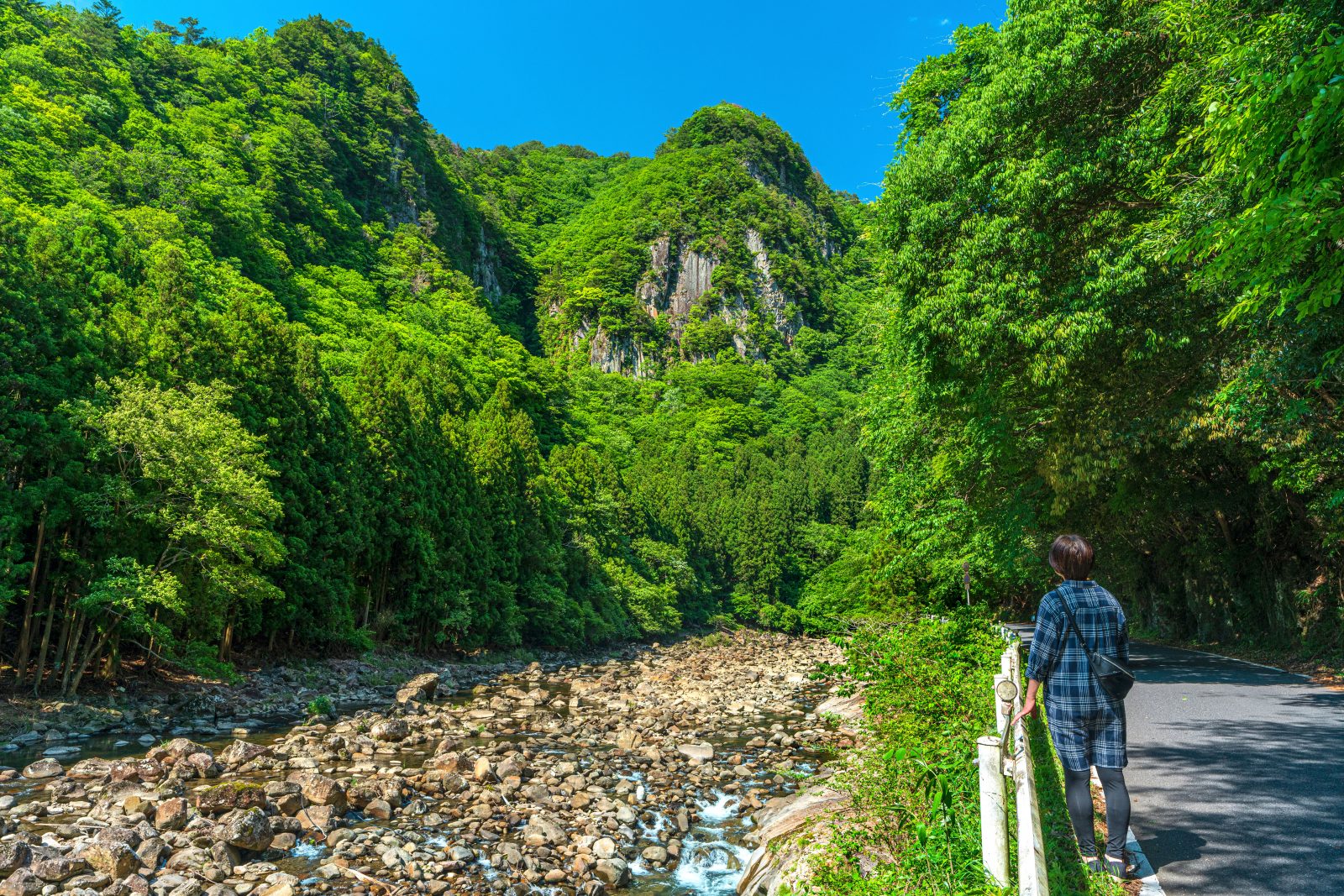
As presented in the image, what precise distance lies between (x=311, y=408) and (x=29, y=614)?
11083 mm

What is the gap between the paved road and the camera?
4.60m

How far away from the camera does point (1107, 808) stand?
15.4 feet

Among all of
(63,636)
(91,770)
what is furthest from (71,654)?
(91,770)

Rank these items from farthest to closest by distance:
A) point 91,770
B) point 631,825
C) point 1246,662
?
point 1246,662, point 91,770, point 631,825

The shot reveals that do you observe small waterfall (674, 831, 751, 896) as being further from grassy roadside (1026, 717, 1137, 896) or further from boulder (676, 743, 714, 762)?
boulder (676, 743, 714, 762)

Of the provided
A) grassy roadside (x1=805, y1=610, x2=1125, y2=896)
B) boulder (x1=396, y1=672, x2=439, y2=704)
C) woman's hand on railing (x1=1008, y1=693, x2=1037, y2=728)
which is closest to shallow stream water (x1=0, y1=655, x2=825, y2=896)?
grassy roadside (x1=805, y1=610, x2=1125, y2=896)

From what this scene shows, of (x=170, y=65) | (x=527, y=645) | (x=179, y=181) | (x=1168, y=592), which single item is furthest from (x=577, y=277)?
(x=1168, y=592)

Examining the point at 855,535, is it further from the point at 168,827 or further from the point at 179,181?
the point at 179,181

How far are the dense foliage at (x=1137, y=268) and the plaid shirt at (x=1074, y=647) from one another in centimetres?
303

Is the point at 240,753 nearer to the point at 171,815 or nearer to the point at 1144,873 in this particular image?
the point at 171,815

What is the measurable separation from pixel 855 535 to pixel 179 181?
6217cm

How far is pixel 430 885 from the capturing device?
332 inches

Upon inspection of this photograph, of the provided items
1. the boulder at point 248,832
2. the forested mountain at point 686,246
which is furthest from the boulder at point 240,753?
the forested mountain at point 686,246

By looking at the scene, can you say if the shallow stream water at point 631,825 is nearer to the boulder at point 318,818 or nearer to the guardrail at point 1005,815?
the boulder at point 318,818
